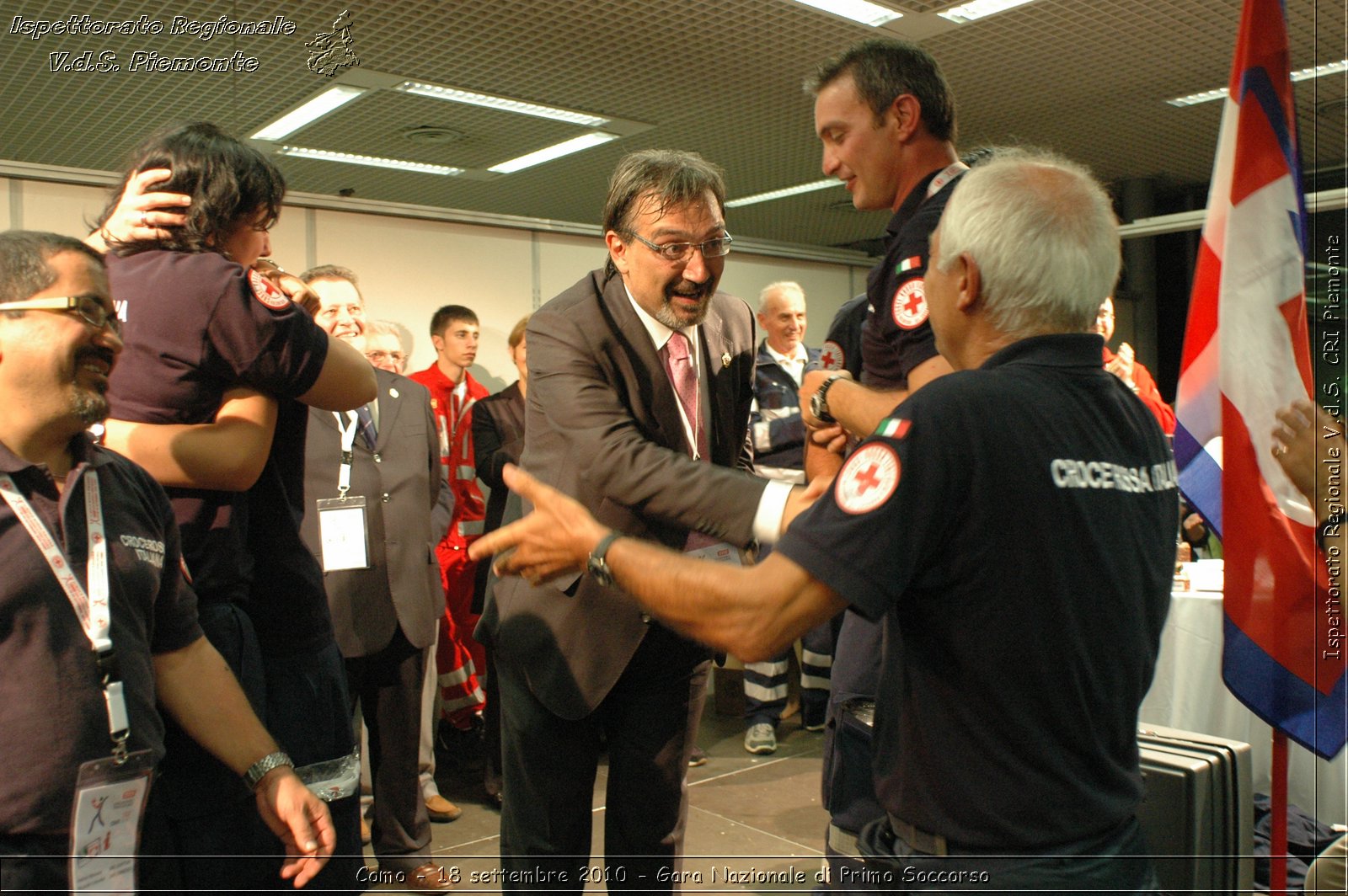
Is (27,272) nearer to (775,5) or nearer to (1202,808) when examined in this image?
(1202,808)

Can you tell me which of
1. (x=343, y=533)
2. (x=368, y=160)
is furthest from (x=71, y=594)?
(x=368, y=160)

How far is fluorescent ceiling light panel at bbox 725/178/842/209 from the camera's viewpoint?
28.1ft

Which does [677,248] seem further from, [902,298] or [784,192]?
[784,192]

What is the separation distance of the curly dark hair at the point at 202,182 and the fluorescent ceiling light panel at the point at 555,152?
5.82m

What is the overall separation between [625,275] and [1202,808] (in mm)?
1508

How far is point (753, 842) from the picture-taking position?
11.9ft

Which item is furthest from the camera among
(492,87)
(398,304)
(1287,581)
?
(492,87)

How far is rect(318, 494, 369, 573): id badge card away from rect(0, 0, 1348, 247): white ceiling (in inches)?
121

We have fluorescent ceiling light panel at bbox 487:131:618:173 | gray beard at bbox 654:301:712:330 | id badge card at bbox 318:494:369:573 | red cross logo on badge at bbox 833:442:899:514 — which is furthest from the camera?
fluorescent ceiling light panel at bbox 487:131:618:173

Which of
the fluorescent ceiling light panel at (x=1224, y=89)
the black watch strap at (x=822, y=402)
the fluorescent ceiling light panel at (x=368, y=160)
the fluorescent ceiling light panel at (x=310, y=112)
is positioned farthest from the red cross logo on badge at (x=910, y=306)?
the fluorescent ceiling light panel at (x=368, y=160)

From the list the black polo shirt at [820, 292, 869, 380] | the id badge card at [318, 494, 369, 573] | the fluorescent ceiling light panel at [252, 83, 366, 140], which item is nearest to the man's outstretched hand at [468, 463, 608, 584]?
the black polo shirt at [820, 292, 869, 380]

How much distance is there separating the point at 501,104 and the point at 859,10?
2.42m

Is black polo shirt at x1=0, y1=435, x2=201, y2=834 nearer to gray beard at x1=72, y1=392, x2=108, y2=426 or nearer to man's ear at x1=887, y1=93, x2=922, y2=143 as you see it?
gray beard at x1=72, y1=392, x2=108, y2=426

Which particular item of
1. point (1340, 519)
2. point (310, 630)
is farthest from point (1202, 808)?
point (310, 630)
